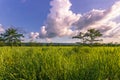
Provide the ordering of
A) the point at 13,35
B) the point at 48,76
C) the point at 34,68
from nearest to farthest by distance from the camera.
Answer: the point at 48,76
the point at 34,68
the point at 13,35

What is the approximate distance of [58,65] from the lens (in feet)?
18.3

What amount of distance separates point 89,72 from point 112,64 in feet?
2.56

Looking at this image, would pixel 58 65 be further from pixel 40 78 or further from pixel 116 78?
pixel 116 78

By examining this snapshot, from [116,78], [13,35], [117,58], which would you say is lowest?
[116,78]

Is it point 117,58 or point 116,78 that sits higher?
point 117,58

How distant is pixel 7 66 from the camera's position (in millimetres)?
5934

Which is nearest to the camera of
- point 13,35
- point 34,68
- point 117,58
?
point 34,68

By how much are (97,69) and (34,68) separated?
140 cm

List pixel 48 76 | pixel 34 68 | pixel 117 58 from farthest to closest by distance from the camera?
pixel 117 58 < pixel 34 68 < pixel 48 76

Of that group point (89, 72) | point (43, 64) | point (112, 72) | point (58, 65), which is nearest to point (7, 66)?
point (43, 64)

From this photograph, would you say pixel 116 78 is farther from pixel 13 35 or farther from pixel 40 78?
pixel 13 35

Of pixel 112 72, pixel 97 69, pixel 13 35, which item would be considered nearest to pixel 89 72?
pixel 97 69

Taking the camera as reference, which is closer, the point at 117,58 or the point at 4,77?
the point at 4,77

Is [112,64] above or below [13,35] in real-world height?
below
